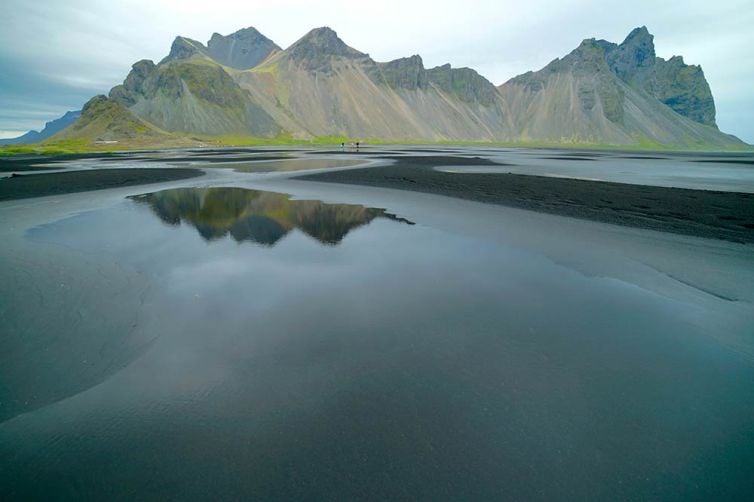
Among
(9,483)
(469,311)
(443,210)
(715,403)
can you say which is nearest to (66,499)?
(9,483)

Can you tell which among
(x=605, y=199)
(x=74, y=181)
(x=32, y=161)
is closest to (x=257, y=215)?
(x=605, y=199)

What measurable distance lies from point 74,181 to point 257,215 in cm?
2702

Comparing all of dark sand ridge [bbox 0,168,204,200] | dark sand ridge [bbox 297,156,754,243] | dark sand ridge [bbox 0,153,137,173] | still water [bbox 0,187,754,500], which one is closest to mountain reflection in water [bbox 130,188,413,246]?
still water [bbox 0,187,754,500]

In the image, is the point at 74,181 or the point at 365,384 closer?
the point at 365,384

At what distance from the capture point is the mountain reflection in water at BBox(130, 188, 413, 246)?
61.8 feet

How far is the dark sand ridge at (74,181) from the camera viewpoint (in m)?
30.9

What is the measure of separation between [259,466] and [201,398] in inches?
82.4

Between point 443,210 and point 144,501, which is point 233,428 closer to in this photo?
point 144,501

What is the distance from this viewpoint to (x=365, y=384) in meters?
6.99

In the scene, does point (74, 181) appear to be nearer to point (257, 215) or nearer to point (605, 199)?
point (257, 215)

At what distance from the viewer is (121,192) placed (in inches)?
1249

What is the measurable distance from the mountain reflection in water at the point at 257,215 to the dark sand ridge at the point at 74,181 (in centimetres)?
841

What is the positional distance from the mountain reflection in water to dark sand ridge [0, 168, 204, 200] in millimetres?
8407

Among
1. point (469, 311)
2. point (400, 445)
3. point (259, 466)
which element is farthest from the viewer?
point (469, 311)
